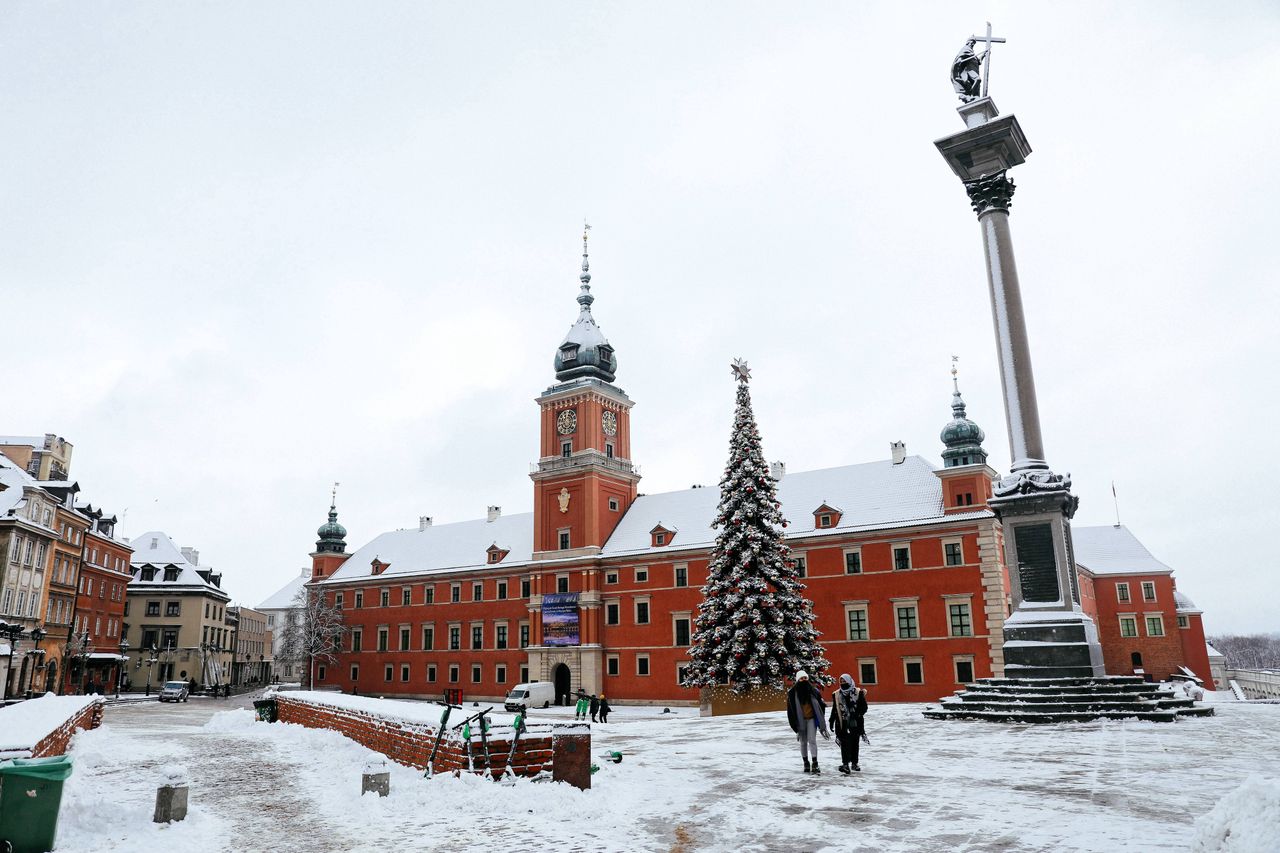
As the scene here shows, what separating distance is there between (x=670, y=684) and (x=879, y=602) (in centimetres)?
1339

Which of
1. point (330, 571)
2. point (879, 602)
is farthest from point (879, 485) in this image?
point (330, 571)

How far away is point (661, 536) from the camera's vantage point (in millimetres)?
52094

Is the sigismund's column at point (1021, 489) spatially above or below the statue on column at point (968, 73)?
below

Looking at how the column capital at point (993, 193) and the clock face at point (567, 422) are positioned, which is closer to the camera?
the column capital at point (993, 193)

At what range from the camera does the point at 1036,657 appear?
21547mm

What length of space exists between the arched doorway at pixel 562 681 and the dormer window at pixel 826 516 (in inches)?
738

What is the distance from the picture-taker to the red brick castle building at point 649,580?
4219 centimetres

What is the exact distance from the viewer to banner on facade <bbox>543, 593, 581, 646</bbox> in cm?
5294

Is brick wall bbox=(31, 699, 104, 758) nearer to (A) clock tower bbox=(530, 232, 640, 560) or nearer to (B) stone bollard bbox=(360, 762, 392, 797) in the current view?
(B) stone bollard bbox=(360, 762, 392, 797)

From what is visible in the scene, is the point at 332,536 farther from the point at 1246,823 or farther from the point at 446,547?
the point at 1246,823

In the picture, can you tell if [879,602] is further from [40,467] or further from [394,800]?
[40,467]

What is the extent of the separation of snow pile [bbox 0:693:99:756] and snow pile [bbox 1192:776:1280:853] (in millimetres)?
11853

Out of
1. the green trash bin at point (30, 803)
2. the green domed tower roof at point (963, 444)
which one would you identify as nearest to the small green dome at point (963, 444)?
the green domed tower roof at point (963, 444)

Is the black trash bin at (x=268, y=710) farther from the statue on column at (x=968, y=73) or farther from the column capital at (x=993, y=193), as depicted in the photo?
the statue on column at (x=968, y=73)
